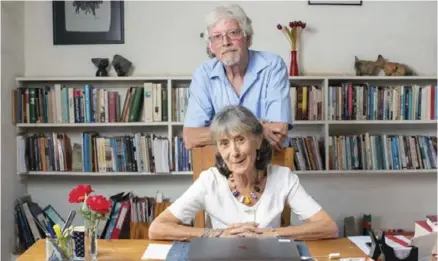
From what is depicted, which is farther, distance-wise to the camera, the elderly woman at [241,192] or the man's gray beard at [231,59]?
the man's gray beard at [231,59]

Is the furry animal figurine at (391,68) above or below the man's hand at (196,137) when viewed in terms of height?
above

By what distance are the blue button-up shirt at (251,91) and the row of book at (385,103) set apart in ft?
4.25

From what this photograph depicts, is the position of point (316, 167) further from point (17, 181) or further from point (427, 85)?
point (17, 181)

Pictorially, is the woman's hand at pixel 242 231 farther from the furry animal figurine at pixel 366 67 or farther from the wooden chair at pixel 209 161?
the furry animal figurine at pixel 366 67

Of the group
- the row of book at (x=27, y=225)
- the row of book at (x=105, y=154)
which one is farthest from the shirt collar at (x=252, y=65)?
the row of book at (x=27, y=225)

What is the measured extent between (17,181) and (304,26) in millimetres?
2226

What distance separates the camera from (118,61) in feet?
11.9

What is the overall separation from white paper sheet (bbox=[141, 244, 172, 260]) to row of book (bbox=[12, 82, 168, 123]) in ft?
6.15

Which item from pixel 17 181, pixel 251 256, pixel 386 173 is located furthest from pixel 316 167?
pixel 251 256

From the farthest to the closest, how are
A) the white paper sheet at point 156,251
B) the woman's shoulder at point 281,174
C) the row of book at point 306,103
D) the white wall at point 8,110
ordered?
the row of book at point 306,103 → the white wall at point 8,110 → the woman's shoulder at point 281,174 → the white paper sheet at point 156,251

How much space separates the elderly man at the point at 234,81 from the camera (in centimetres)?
230

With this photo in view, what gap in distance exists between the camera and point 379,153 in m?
3.62

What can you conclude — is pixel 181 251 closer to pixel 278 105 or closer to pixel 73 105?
pixel 278 105

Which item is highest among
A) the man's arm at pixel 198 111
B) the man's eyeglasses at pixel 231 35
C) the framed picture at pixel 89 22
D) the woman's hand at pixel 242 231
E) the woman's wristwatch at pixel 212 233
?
the framed picture at pixel 89 22
